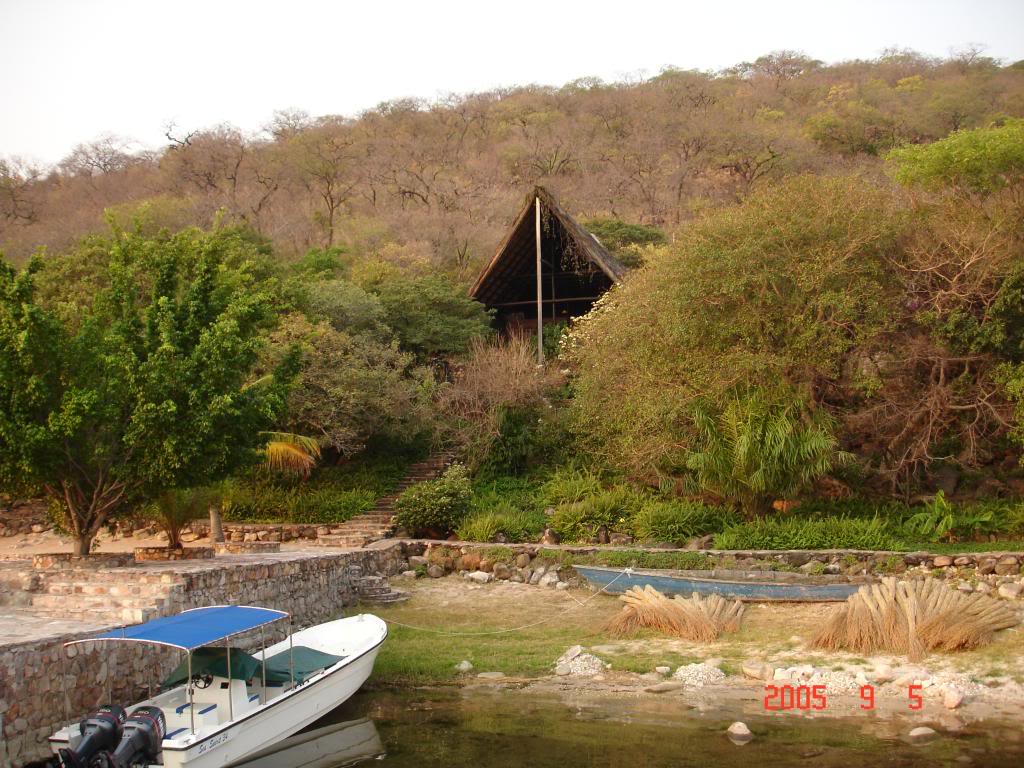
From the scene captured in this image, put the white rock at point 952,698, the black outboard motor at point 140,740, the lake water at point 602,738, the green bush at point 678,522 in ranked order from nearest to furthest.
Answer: the black outboard motor at point 140,740 → the lake water at point 602,738 → the white rock at point 952,698 → the green bush at point 678,522

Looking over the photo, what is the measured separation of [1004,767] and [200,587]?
10843mm

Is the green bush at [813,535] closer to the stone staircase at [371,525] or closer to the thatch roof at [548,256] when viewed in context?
the stone staircase at [371,525]

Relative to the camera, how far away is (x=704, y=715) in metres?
11.9

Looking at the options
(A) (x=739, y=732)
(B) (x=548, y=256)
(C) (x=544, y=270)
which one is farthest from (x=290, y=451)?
(A) (x=739, y=732)

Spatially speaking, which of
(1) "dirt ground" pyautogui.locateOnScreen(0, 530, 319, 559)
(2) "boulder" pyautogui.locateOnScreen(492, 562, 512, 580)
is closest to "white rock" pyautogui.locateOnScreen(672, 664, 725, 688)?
(2) "boulder" pyautogui.locateOnScreen(492, 562, 512, 580)

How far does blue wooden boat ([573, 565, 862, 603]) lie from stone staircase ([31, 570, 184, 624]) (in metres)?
8.37

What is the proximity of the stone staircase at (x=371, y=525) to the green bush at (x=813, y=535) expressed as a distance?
8.28m

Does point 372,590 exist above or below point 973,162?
below

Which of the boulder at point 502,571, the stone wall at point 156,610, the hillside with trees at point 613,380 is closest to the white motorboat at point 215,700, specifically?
the stone wall at point 156,610

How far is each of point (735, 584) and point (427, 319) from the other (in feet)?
52.9

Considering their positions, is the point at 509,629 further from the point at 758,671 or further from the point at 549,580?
the point at 758,671

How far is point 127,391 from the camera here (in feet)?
49.0

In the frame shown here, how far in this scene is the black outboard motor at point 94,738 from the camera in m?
9.12
